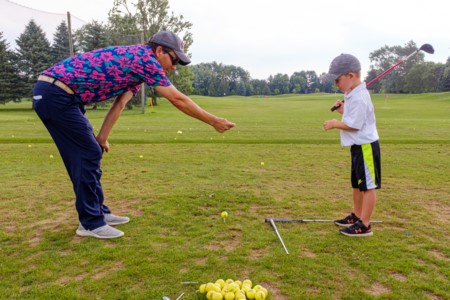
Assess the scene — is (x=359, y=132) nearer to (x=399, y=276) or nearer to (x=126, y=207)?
(x=399, y=276)

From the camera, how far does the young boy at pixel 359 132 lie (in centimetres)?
428

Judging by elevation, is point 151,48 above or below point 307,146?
above

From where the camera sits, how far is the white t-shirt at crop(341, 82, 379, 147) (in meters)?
4.25

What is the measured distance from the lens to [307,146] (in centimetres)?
1151

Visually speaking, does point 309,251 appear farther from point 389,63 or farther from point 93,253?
point 389,63

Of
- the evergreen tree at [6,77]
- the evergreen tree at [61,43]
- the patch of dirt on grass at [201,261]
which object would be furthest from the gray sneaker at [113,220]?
the evergreen tree at [6,77]

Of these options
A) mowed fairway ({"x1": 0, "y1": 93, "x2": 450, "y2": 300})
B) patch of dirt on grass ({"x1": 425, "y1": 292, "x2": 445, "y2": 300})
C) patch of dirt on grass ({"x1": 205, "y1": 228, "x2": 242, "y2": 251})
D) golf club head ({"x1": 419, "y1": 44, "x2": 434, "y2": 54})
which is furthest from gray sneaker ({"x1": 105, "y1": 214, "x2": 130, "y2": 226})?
golf club head ({"x1": 419, "y1": 44, "x2": 434, "y2": 54})

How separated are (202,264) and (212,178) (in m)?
3.57

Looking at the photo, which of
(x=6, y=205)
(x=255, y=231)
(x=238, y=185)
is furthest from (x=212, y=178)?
(x=6, y=205)

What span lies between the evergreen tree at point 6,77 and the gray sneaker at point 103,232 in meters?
37.5

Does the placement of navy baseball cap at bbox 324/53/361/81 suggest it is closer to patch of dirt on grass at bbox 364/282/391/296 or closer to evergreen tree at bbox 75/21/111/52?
patch of dirt on grass at bbox 364/282/391/296

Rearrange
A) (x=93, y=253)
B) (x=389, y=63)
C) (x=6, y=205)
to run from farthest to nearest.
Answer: (x=389, y=63)
(x=6, y=205)
(x=93, y=253)

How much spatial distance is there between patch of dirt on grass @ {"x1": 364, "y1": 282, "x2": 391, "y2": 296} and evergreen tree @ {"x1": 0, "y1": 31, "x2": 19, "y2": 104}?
39.9m

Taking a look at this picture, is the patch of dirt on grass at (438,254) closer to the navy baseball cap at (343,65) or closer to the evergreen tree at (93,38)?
the navy baseball cap at (343,65)
